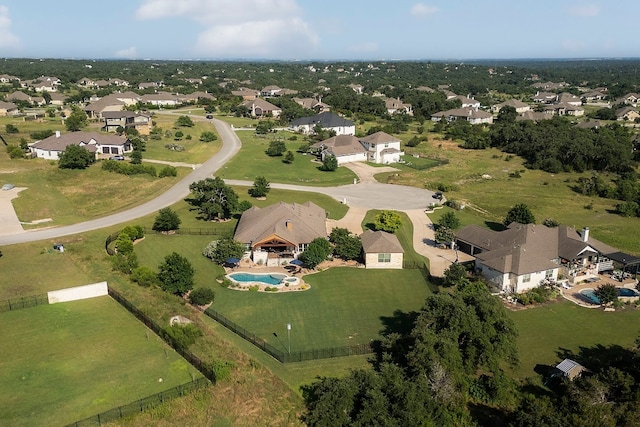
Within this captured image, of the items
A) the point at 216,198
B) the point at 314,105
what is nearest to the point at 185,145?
the point at 216,198

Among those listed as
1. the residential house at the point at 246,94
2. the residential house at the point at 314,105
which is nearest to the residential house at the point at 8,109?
the residential house at the point at 246,94

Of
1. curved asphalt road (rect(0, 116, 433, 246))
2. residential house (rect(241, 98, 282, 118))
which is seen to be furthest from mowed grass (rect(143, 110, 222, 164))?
residential house (rect(241, 98, 282, 118))

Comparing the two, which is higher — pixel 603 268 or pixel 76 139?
pixel 76 139

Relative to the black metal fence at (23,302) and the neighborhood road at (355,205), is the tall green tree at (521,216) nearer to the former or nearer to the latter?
the neighborhood road at (355,205)

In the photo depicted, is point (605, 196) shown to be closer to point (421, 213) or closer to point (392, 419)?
point (421, 213)

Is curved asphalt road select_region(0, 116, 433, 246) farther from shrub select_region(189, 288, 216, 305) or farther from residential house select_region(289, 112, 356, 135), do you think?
residential house select_region(289, 112, 356, 135)

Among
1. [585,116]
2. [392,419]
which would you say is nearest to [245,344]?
[392,419]

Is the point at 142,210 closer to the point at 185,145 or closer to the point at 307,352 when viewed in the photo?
the point at 307,352
